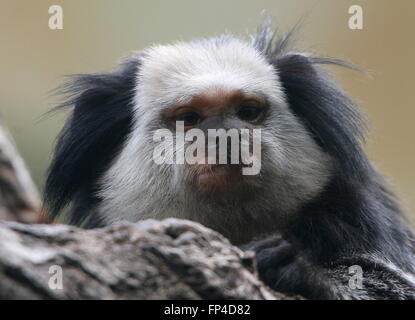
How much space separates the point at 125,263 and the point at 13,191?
448 cm

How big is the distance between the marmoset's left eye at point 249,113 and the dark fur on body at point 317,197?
36cm

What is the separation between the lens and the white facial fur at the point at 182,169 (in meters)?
5.39

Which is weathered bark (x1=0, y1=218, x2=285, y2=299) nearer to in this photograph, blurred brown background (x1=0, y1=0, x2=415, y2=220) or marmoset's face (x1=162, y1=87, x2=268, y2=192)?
marmoset's face (x1=162, y1=87, x2=268, y2=192)

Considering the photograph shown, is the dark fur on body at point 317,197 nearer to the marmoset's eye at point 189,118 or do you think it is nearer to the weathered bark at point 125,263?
the marmoset's eye at point 189,118

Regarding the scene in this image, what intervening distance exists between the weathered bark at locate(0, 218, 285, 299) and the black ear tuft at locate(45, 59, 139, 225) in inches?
90.6

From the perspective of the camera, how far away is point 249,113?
564 centimetres

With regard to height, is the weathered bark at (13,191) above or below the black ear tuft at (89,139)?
below

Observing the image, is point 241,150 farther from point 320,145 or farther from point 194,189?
point 320,145

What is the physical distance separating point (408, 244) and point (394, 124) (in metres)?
10.1

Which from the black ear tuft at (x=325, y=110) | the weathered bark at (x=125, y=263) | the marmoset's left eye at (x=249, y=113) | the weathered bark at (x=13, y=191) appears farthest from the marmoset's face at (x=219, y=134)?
the weathered bark at (x=13, y=191)

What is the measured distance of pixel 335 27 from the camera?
54.2ft

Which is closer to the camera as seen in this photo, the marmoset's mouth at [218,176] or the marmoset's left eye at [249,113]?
the marmoset's mouth at [218,176]

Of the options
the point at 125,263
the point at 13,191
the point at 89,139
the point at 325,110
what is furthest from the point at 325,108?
the point at 13,191

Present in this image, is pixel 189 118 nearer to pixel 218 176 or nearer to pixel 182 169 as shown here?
pixel 182 169
